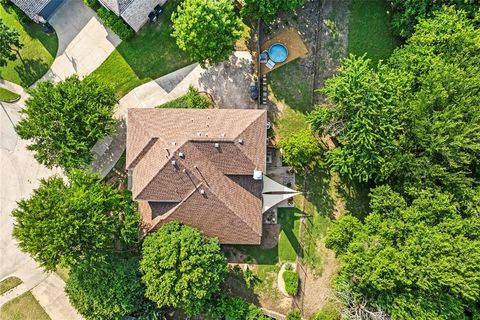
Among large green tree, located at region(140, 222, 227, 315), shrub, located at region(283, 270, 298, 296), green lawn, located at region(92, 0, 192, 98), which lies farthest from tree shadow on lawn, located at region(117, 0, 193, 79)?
shrub, located at region(283, 270, 298, 296)

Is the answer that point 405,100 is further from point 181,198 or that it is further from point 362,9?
point 181,198

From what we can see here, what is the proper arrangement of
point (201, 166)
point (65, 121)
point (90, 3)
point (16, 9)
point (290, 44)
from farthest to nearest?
point (290, 44)
point (90, 3)
point (16, 9)
point (201, 166)
point (65, 121)

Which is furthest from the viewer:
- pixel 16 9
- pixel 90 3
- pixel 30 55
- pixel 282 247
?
pixel 30 55

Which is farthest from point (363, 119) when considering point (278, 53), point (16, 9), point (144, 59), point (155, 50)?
point (16, 9)

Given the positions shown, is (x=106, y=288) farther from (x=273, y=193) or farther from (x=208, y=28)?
(x=208, y=28)

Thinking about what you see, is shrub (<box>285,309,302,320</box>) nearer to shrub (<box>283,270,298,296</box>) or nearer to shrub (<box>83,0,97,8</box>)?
shrub (<box>283,270,298,296</box>)

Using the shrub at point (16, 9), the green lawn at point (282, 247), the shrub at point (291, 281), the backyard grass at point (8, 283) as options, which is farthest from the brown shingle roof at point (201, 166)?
the backyard grass at point (8, 283)

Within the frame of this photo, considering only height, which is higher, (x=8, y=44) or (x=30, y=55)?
(x=8, y=44)

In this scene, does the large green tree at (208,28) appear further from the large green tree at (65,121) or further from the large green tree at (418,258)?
the large green tree at (418,258)
